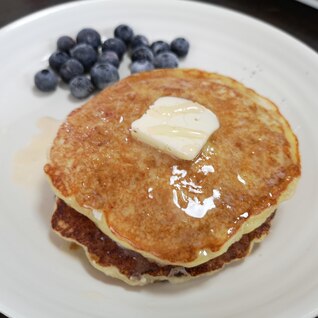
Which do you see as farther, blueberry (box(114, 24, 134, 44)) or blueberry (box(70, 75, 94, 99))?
blueberry (box(114, 24, 134, 44))

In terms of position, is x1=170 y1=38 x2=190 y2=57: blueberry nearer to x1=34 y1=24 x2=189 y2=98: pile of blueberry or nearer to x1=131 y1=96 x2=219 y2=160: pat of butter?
x1=34 y1=24 x2=189 y2=98: pile of blueberry

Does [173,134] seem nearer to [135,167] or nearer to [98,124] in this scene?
[135,167]

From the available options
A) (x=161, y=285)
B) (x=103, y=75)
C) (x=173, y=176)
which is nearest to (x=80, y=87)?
(x=103, y=75)

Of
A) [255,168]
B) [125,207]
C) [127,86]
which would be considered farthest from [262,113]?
[125,207]

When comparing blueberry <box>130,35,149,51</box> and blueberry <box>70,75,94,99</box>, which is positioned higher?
blueberry <box>130,35,149,51</box>

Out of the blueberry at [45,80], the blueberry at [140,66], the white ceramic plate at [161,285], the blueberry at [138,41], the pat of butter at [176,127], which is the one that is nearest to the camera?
the white ceramic plate at [161,285]

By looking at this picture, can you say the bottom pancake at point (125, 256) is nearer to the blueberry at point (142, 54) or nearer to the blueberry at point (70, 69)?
the blueberry at point (70, 69)

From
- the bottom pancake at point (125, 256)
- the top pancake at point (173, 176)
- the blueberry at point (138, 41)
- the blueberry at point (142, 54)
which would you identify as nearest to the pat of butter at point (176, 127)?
the top pancake at point (173, 176)

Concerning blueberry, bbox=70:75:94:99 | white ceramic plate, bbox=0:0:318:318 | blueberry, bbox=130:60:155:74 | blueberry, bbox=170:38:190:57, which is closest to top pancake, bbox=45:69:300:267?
white ceramic plate, bbox=0:0:318:318
